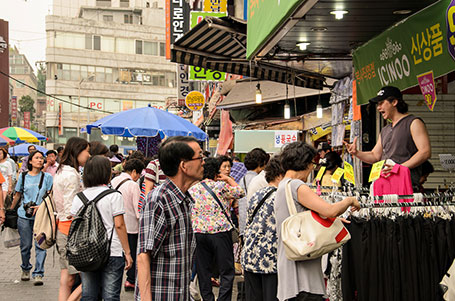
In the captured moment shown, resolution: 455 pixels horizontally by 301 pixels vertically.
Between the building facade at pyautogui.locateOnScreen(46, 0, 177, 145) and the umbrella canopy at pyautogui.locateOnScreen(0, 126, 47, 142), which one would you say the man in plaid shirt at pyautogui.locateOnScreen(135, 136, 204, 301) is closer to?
the umbrella canopy at pyautogui.locateOnScreen(0, 126, 47, 142)

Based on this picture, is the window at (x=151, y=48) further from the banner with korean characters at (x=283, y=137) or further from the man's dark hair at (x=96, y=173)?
the man's dark hair at (x=96, y=173)

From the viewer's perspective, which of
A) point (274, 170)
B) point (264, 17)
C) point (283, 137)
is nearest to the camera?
point (274, 170)

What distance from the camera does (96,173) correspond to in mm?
5484

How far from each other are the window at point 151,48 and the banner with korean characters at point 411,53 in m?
60.5

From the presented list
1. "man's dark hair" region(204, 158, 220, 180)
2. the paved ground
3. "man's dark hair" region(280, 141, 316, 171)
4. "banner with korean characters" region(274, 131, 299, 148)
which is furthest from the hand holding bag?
"banner with korean characters" region(274, 131, 299, 148)

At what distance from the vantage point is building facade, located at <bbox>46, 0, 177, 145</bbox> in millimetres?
60906

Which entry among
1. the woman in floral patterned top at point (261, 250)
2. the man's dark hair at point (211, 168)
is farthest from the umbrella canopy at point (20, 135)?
the woman in floral patterned top at point (261, 250)

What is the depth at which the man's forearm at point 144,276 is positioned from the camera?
3.56 m

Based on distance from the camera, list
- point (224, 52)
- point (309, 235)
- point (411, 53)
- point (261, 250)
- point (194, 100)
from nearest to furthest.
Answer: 1. point (309, 235)
2. point (261, 250)
3. point (411, 53)
4. point (224, 52)
5. point (194, 100)

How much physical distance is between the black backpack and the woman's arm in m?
2.07

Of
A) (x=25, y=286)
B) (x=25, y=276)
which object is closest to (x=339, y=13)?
(x=25, y=286)

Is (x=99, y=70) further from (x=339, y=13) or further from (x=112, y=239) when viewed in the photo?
(x=112, y=239)

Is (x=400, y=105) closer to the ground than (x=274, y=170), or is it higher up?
higher up

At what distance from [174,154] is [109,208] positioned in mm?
1945
